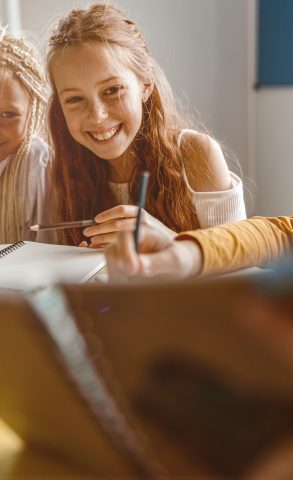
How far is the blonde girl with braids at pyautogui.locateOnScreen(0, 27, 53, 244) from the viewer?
3.07 feet

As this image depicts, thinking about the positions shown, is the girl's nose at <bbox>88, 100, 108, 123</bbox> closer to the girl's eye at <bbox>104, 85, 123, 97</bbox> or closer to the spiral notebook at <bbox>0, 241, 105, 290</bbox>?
the girl's eye at <bbox>104, 85, 123, 97</bbox>

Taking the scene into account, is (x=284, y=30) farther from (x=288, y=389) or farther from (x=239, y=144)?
(x=288, y=389)

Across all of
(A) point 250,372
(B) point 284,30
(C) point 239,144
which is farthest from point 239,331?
(B) point 284,30

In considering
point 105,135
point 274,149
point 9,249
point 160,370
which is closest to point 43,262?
point 9,249

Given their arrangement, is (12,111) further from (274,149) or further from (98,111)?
(274,149)

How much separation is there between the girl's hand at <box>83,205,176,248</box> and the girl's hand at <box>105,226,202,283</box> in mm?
137

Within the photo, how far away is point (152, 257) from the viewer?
0.49 meters

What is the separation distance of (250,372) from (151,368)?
40 millimetres

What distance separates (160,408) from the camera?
25cm

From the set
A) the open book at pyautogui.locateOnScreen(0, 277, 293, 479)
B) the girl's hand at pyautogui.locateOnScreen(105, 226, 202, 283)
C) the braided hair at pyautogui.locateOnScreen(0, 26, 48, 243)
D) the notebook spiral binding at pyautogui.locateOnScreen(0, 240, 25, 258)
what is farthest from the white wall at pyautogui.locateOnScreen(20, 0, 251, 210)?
the open book at pyautogui.locateOnScreen(0, 277, 293, 479)

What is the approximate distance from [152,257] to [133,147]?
397mm

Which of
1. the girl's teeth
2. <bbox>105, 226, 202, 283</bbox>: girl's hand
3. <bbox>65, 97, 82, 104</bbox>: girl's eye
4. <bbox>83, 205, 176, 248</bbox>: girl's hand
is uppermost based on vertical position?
<bbox>65, 97, 82, 104</bbox>: girl's eye

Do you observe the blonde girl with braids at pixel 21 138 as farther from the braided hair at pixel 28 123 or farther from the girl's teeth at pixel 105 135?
the girl's teeth at pixel 105 135

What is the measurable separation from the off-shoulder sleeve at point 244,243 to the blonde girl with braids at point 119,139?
6.2 inches
